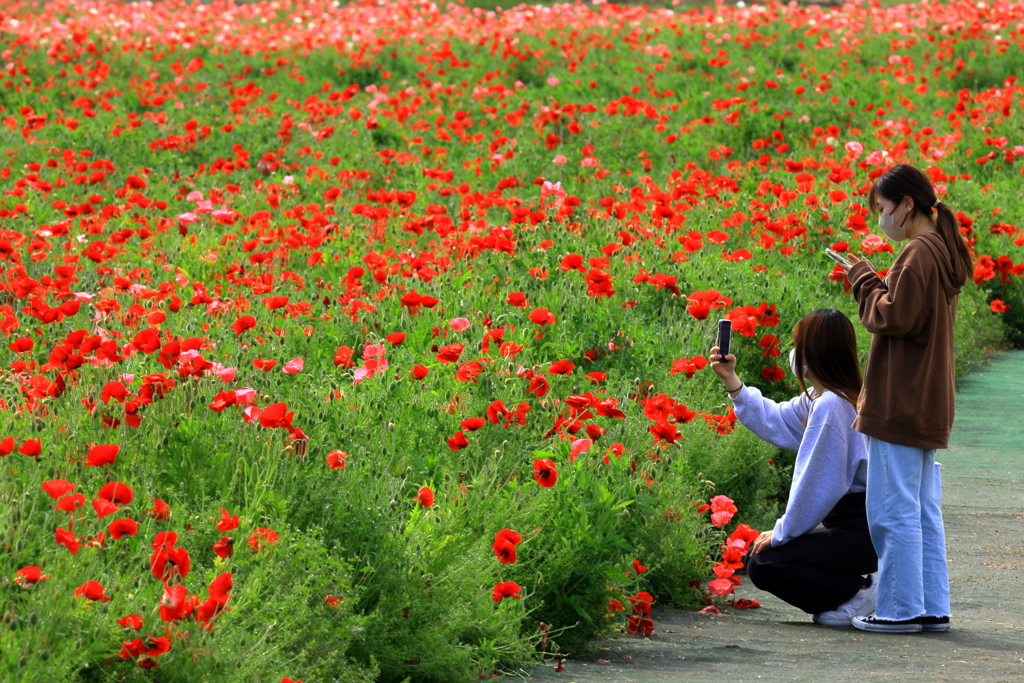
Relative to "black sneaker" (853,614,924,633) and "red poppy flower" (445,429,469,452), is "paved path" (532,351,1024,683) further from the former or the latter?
"red poppy flower" (445,429,469,452)

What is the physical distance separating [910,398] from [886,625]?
0.77 meters

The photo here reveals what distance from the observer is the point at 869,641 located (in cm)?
390

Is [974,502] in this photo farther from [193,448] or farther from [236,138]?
[236,138]

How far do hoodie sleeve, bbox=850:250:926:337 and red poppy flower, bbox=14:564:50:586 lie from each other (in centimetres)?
265

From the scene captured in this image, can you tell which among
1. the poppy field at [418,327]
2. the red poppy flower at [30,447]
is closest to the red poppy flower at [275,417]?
the poppy field at [418,327]

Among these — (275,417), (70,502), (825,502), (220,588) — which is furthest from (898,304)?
(70,502)

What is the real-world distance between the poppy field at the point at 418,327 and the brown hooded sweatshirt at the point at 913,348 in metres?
0.68

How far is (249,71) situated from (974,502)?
11.3 metres

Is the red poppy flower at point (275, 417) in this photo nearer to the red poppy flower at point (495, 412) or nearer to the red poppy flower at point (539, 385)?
the red poppy flower at point (495, 412)

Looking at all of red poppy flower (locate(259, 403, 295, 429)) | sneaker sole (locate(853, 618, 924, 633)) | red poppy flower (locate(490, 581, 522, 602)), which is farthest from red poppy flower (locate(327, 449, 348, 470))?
sneaker sole (locate(853, 618, 924, 633))

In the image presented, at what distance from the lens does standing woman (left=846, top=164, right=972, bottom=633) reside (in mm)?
3986

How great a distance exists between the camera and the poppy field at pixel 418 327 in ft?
9.66

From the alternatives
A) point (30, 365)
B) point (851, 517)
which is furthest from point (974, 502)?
point (30, 365)

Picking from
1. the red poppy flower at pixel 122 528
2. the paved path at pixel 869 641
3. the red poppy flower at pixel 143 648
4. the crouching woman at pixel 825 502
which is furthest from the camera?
the crouching woman at pixel 825 502
